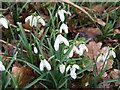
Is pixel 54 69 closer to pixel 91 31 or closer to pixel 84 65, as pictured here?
pixel 84 65

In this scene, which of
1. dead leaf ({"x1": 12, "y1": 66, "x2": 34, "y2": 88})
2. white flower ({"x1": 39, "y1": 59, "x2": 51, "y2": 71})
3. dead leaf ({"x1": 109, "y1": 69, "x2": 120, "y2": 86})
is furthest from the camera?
dead leaf ({"x1": 109, "y1": 69, "x2": 120, "y2": 86})

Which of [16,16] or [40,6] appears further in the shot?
[40,6]

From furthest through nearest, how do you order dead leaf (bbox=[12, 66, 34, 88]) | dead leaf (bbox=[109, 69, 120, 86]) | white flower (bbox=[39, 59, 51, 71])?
dead leaf (bbox=[109, 69, 120, 86]) → dead leaf (bbox=[12, 66, 34, 88]) → white flower (bbox=[39, 59, 51, 71])

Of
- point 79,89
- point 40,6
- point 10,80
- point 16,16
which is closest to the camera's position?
point 10,80

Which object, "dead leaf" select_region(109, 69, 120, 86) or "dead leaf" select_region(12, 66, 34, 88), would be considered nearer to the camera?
"dead leaf" select_region(12, 66, 34, 88)

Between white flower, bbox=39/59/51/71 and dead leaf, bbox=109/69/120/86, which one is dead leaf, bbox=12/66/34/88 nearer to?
white flower, bbox=39/59/51/71

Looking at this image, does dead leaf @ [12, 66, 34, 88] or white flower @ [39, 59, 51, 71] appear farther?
dead leaf @ [12, 66, 34, 88]

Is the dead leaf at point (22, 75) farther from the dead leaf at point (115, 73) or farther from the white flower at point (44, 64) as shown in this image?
the dead leaf at point (115, 73)

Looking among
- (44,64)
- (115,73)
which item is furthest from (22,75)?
(115,73)

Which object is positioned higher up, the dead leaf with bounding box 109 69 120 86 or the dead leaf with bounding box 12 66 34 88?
the dead leaf with bounding box 12 66 34 88

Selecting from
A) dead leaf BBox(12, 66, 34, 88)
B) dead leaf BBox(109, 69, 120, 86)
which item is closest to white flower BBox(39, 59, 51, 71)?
dead leaf BBox(12, 66, 34, 88)

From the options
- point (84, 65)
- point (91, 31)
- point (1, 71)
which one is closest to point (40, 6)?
point (91, 31)
